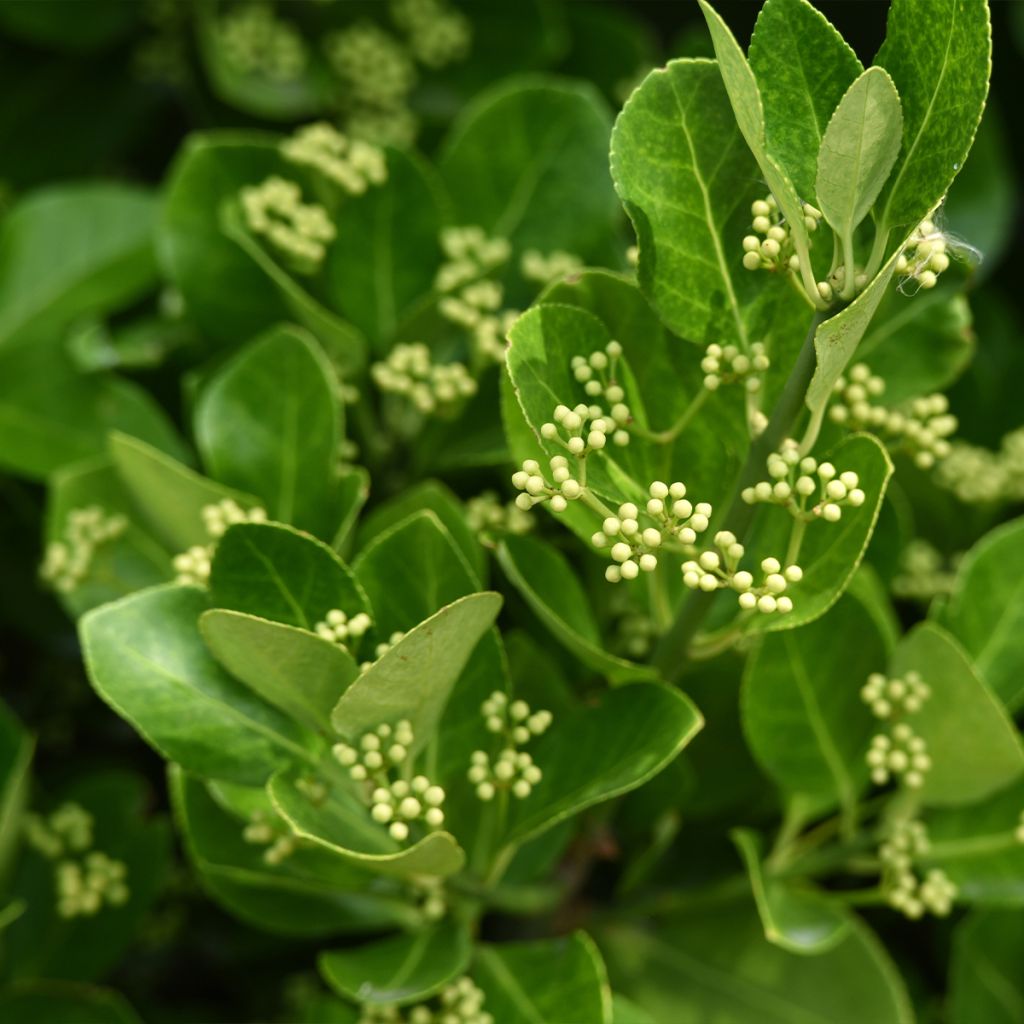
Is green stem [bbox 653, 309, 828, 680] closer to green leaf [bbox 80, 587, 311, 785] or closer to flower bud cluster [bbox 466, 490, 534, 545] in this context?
flower bud cluster [bbox 466, 490, 534, 545]

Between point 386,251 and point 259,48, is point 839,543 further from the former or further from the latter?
point 259,48

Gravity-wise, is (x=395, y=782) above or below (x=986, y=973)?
above

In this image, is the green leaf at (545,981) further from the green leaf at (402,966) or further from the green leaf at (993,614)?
the green leaf at (993,614)

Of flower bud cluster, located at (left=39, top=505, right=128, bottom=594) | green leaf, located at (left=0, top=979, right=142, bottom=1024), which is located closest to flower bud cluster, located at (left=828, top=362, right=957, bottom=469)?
flower bud cluster, located at (left=39, top=505, right=128, bottom=594)

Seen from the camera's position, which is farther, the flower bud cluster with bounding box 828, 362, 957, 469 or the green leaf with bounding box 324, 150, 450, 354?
the green leaf with bounding box 324, 150, 450, 354

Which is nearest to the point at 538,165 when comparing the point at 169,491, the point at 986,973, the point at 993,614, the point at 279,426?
the point at 279,426

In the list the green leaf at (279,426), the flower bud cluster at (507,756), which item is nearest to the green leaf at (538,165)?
the green leaf at (279,426)

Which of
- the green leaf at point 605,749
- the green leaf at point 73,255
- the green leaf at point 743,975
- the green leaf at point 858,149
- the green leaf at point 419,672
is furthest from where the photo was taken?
the green leaf at point 73,255
